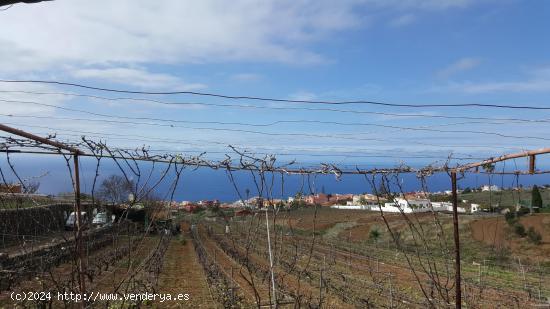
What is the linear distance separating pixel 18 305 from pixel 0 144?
5.22 meters

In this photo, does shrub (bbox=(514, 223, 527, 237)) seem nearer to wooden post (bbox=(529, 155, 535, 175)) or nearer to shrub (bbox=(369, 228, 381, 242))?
shrub (bbox=(369, 228, 381, 242))

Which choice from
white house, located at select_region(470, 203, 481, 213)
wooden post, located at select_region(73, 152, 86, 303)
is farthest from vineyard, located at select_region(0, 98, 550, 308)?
white house, located at select_region(470, 203, 481, 213)

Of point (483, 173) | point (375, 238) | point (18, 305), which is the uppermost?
point (483, 173)

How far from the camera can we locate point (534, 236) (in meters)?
21.2

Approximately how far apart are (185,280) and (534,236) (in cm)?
1704

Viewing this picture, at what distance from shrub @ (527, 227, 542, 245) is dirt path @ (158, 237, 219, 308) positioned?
15.3 m

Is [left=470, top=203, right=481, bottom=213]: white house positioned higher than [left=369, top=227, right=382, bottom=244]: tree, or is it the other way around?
[left=470, top=203, right=481, bottom=213]: white house

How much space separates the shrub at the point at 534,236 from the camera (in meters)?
21.0

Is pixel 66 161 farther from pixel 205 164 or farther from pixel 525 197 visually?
pixel 525 197

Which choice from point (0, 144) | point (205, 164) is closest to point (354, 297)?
point (205, 164)

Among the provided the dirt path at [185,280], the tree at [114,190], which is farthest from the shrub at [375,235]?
the tree at [114,190]

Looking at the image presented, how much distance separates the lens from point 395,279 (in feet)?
43.3

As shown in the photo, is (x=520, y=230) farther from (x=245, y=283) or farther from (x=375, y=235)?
(x=245, y=283)

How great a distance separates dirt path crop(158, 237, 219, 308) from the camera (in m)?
8.60
